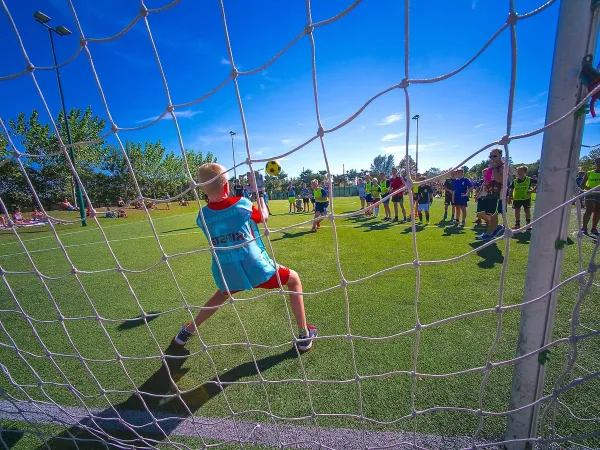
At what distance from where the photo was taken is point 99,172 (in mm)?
31594

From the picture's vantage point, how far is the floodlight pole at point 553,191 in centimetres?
98

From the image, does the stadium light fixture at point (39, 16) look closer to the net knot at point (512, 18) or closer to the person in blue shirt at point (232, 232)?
the person in blue shirt at point (232, 232)

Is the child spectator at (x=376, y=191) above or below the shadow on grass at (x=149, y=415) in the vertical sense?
above

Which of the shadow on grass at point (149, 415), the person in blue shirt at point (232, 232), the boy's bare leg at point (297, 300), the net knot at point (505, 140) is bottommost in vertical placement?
the shadow on grass at point (149, 415)

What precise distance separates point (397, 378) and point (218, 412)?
1.25 m

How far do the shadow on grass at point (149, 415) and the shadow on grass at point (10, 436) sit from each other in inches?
9.1

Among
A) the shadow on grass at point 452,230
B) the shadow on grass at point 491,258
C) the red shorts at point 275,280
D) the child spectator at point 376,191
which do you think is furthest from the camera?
the child spectator at point 376,191

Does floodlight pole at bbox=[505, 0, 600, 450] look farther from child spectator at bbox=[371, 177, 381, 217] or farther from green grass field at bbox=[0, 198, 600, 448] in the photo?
child spectator at bbox=[371, 177, 381, 217]

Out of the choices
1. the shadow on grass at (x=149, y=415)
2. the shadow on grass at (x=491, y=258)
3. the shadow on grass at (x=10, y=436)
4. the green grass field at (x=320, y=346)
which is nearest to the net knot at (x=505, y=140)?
the green grass field at (x=320, y=346)

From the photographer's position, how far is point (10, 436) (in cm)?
178

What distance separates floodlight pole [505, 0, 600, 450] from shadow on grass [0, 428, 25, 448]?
2.87 metres

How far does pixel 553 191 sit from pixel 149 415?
2.58 meters

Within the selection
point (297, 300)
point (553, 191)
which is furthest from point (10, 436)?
point (553, 191)

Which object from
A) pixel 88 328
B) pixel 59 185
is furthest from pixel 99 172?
pixel 88 328
